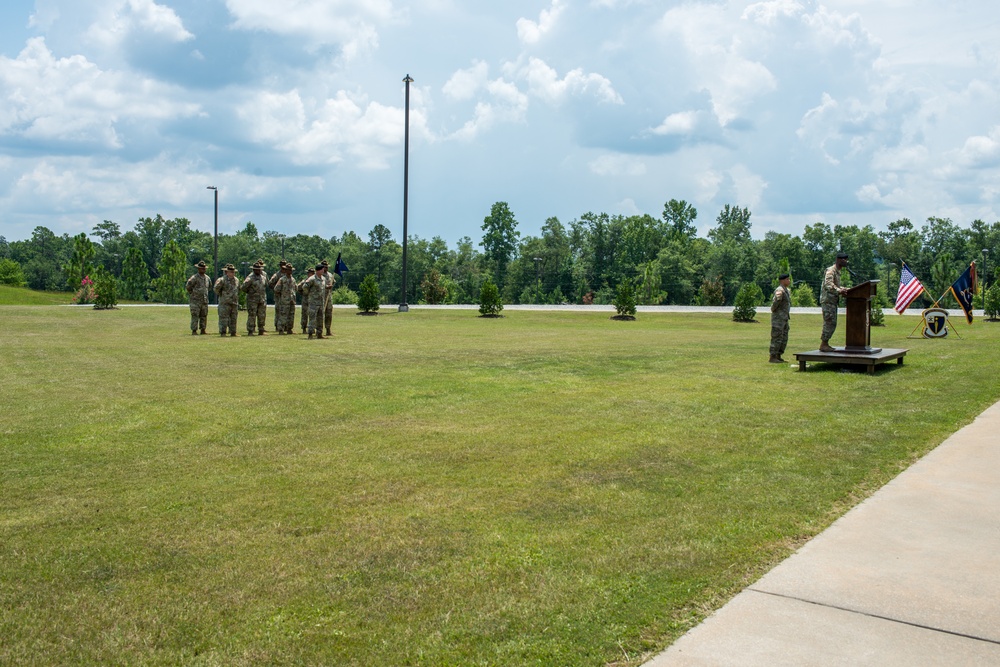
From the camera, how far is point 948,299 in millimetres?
76688

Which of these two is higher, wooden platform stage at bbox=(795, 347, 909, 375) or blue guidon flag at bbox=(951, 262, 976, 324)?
blue guidon flag at bbox=(951, 262, 976, 324)

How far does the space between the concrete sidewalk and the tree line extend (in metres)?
76.2

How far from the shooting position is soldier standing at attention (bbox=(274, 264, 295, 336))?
25.3 m

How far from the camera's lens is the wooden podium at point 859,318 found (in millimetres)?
15219

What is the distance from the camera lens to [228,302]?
24.2 meters

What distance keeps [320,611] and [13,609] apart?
161cm

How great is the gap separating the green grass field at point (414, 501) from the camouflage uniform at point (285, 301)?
10.8m

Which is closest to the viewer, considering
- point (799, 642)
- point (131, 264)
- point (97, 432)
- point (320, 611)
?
point (799, 642)

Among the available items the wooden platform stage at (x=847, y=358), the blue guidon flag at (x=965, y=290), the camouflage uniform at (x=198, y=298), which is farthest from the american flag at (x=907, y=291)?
the camouflage uniform at (x=198, y=298)

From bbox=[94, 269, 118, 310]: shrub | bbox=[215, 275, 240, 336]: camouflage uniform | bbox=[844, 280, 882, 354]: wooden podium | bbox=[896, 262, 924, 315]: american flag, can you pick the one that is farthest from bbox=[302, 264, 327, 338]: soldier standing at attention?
bbox=[94, 269, 118, 310]: shrub

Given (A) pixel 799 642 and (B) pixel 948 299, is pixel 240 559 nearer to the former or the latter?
(A) pixel 799 642

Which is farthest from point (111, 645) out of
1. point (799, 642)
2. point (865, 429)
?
point (865, 429)

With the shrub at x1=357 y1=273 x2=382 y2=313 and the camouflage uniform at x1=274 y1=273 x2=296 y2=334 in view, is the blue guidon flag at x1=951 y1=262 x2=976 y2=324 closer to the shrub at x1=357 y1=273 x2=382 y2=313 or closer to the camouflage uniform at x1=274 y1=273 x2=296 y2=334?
the camouflage uniform at x1=274 y1=273 x2=296 y2=334

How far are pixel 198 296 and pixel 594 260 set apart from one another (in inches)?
3692
